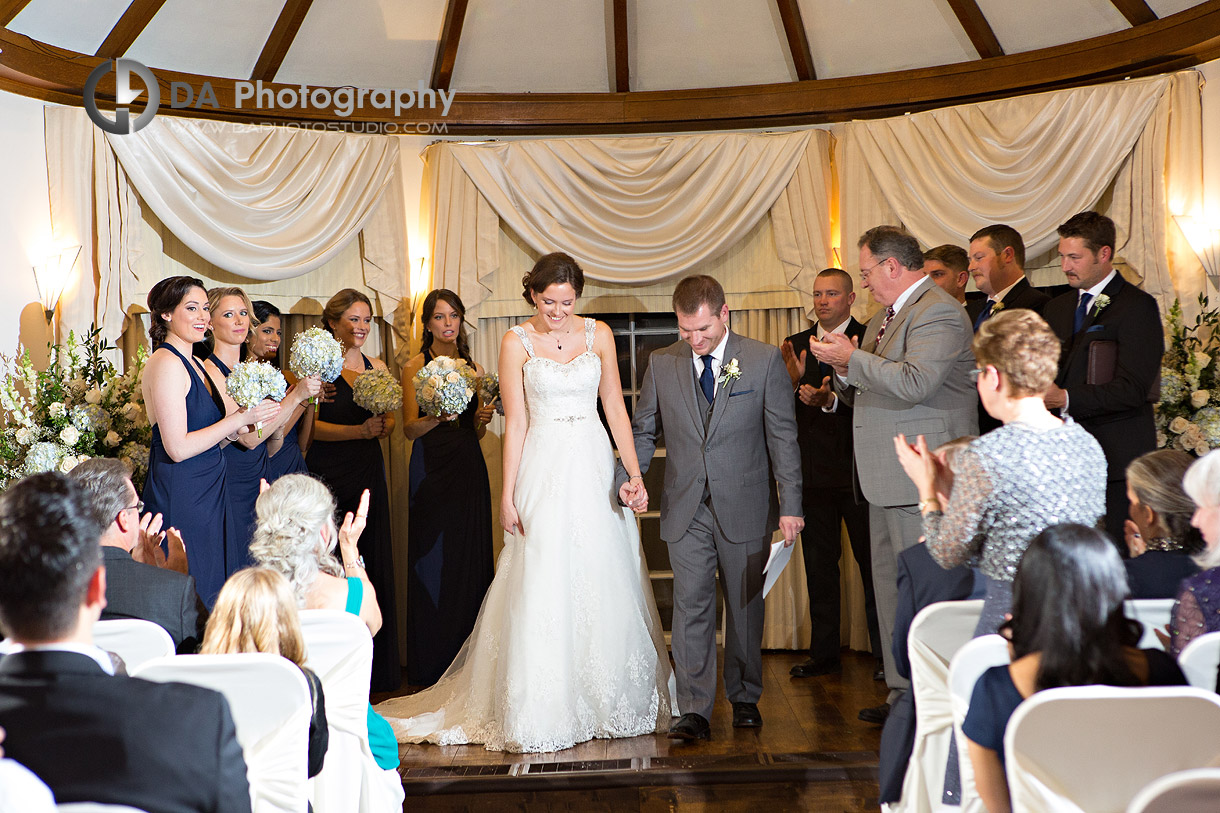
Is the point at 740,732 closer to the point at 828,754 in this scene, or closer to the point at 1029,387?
the point at 828,754

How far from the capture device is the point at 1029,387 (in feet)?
8.98

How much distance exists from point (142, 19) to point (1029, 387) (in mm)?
5124

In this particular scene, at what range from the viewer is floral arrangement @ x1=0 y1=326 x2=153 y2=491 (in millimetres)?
4863

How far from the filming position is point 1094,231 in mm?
4582

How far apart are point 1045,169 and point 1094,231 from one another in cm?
145

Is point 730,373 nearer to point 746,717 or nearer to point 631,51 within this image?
point 746,717

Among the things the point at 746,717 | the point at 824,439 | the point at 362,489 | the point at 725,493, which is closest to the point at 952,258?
the point at 824,439

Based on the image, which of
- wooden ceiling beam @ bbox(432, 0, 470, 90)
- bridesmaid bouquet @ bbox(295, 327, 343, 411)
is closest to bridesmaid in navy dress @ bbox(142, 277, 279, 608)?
bridesmaid bouquet @ bbox(295, 327, 343, 411)

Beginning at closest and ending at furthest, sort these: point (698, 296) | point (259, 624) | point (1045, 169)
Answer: point (259, 624) < point (698, 296) < point (1045, 169)

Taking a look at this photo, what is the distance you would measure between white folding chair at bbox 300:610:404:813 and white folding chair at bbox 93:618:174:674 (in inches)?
13.8

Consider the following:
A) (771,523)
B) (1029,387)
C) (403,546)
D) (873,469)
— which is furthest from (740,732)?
(403,546)

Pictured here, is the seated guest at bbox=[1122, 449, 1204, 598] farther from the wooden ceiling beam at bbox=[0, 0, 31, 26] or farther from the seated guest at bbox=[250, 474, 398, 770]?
the wooden ceiling beam at bbox=[0, 0, 31, 26]

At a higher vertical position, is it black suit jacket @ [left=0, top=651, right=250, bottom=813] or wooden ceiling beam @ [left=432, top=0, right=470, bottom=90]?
wooden ceiling beam @ [left=432, top=0, right=470, bottom=90]

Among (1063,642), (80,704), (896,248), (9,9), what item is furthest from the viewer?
(9,9)
